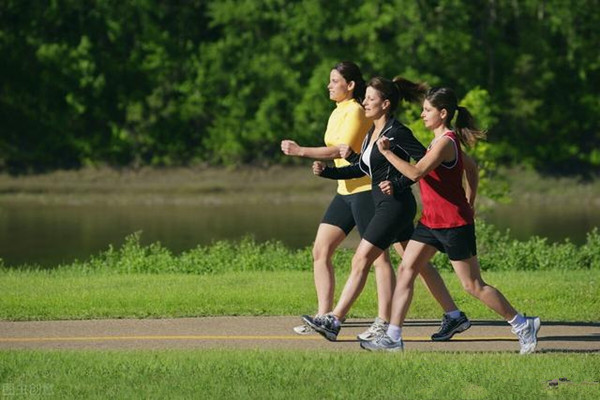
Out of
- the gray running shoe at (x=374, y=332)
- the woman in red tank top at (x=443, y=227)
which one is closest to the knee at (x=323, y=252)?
the gray running shoe at (x=374, y=332)

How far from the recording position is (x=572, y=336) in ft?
38.1

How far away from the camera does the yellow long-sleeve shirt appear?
37.9ft

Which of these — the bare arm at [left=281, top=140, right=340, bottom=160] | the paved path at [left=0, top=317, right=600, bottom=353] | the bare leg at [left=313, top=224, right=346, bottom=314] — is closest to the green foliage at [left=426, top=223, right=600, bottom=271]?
the paved path at [left=0, top=317, right=600, bottom=353]

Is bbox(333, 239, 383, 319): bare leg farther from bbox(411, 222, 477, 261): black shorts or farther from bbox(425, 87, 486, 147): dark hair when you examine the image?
bbox(425, 87, 486, 147): dark hair

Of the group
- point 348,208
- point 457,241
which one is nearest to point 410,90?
point 348,208

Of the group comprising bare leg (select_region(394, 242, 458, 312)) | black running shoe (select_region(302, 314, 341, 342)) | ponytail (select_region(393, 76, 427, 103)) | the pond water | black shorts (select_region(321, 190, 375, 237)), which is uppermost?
ponytail (select_region(393, 76, 427, 103))

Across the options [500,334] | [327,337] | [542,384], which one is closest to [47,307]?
[327,337]

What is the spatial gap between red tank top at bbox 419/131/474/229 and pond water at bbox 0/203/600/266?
536 inches

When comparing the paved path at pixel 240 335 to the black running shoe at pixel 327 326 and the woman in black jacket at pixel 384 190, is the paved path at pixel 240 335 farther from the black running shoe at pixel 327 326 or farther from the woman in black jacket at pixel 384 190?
the woman in black jacket at pixel 384 190

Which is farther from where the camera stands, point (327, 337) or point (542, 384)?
point (327, 337)

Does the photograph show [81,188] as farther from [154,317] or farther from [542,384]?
[542,384]

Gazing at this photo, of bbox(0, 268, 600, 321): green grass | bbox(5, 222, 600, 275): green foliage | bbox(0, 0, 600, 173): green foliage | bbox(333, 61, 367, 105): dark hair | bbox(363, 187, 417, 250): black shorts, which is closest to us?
bbox(363, 187, 417, 250): black shorts

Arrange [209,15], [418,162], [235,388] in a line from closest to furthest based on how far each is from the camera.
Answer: [235,388] → [418,162] → [209,15]

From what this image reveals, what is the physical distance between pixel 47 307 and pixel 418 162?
440 centimetres
